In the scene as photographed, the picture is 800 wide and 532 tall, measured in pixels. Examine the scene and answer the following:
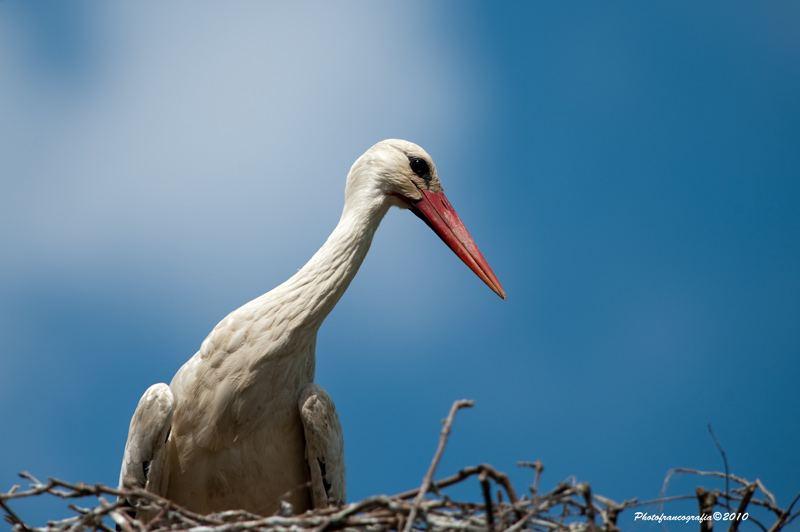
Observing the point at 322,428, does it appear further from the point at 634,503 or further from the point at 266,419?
the point at 634,503

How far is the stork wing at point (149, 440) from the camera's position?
2.60 m

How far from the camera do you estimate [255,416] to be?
2.65 meters

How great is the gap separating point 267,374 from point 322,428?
0.79ft

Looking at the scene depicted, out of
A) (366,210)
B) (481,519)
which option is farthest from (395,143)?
(481,519)

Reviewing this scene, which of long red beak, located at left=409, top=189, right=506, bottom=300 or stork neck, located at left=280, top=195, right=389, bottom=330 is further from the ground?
long red beak, located at left=409, top=189, right=506, bottom=300

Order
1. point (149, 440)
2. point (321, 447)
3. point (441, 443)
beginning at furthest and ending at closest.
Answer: point (321, 447) → point (149, 440) → point (441, 443)

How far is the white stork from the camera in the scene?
2623 mm

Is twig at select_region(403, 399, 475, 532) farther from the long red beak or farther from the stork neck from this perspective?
the long red beak

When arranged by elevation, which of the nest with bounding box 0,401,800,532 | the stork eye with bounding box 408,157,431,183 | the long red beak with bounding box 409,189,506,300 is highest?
the stork eye with bounding box 408,157,431,183

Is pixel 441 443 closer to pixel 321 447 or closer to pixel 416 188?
pixel 321 447

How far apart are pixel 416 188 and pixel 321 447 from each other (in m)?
0.93

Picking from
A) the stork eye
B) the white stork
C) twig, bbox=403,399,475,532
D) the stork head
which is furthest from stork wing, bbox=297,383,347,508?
twig, bbox=403,399,475,532

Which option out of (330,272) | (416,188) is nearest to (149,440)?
(330,272)

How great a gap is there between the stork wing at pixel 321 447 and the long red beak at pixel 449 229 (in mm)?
707
